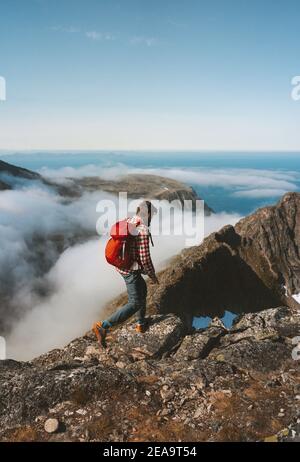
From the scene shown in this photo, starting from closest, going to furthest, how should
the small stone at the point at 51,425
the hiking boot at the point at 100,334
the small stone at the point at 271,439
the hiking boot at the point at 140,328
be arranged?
the small stone at the point at 271,439 < the small stone at the point at 51,425 < the hiking boot at the point at 100,334 < the hiking boot at the point at 140,328

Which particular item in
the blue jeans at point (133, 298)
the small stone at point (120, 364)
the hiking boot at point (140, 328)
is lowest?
the small stone at point (120, 364)

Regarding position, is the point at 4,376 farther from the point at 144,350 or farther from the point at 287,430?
the point at 287,430

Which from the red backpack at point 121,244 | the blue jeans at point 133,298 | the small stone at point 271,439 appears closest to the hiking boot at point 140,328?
Result: the blue jeans at point 133,298

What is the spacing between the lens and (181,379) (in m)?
12.0

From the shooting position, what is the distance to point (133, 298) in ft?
46.8

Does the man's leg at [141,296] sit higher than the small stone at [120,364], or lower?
higher

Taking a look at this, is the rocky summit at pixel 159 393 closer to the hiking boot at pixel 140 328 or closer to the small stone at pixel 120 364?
the small stone at pixel 120 364

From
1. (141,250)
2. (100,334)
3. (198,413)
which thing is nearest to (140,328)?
(100,334)

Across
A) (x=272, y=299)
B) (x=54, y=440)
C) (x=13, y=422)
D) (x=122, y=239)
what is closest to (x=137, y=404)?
(x=54, y=440)

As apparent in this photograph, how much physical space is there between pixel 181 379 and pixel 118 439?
322 centimetres

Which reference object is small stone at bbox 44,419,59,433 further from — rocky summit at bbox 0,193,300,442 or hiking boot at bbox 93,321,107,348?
hiking boot at bbox 93,321,107,348

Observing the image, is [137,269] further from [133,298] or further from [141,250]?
[133,298]

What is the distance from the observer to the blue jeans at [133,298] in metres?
13.9

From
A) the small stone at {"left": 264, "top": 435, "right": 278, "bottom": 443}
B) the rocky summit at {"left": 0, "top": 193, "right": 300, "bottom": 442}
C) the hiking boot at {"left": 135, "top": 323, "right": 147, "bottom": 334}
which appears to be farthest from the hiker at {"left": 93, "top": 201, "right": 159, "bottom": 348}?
the small stone at {"left": 264, "top": 435, "right": 278, "bottom": 443}
